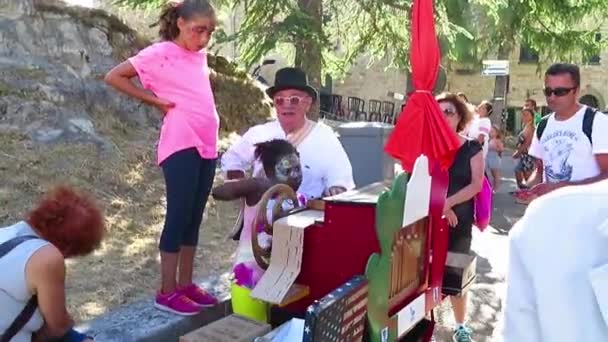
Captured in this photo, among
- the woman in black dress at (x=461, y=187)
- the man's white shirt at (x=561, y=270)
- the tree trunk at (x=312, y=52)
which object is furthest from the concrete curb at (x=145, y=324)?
the tree trunk at (x=312, y=52)

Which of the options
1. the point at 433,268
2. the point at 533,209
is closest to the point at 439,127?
the point at 433,268

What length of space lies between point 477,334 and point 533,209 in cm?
398

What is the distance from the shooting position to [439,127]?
9.55 ft

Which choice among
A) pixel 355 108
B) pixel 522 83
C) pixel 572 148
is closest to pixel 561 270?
pixel 572 148

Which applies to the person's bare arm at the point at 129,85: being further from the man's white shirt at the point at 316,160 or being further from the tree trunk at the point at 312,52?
the tree trunk at the point at 312,52

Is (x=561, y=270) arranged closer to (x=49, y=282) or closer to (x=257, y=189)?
(x=49, y=282)

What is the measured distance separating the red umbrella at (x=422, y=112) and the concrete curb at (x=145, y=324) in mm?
1449

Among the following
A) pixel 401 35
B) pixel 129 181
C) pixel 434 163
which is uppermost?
pixel 401 35

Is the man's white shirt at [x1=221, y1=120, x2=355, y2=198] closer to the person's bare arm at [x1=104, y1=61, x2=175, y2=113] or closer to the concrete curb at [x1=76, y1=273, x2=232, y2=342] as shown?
the person's bare arm at [x1=104, y1=61, x2=175, y2=113]

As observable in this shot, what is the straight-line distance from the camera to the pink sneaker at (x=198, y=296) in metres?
3.76

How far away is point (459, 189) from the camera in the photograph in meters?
4.10

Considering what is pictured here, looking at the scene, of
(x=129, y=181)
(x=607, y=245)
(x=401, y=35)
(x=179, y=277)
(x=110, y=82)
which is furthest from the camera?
(x=401, y=35)

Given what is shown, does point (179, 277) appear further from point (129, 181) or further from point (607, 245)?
point (129, 181)

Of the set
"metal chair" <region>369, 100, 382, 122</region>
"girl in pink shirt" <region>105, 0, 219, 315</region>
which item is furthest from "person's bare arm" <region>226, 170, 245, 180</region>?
"metal chair" <region>369, 100, 382, 122</region>
